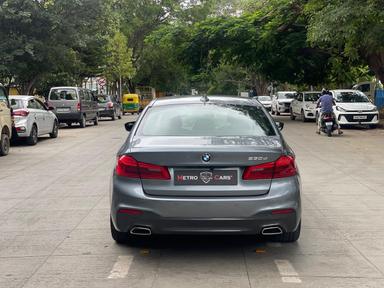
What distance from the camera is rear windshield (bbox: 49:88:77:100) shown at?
84.9ft

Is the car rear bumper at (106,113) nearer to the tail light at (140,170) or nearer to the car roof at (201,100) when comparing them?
the car roof at (201,100)

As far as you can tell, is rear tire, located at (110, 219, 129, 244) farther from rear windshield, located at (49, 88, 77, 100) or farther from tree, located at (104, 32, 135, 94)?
tree, located at (104, 32, 135, 94)

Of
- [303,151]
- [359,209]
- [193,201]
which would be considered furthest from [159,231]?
[303,151]

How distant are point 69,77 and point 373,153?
96.8ft

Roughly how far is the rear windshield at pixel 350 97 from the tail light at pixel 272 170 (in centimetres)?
1848

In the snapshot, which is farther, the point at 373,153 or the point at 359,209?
the point at 373,153

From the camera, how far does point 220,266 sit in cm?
532

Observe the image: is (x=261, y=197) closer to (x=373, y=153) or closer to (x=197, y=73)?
(x=373, y=153)

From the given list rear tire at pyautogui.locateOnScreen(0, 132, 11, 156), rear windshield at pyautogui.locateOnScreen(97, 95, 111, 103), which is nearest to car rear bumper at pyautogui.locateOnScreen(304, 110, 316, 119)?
rear windshield at pyautogui.locateOnScreen(97, 95, 111, 103)

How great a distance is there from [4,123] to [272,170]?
1121 centimetres

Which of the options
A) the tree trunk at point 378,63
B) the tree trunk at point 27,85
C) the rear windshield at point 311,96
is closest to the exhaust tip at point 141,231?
the tree trunk at point 378,63

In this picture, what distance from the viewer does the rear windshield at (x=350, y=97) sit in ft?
76.1

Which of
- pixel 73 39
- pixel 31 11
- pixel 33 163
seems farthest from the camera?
pixel 73 39

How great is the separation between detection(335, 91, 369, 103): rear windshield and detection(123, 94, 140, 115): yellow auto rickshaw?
83.8 feet
